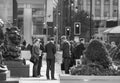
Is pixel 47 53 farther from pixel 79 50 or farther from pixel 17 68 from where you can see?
pixel 79 50

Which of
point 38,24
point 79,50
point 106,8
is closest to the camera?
point 79,50

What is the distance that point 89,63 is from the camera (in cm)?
1216

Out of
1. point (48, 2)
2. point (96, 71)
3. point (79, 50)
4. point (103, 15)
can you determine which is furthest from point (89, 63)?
point (103, 15)

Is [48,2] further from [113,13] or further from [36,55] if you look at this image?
[113,13]

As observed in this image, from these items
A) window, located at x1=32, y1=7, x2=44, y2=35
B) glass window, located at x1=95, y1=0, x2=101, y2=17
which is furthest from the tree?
glass window, located at x1=95, y1=0, x2=101, y2=17

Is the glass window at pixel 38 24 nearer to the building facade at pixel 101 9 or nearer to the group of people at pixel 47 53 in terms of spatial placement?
the building facade at pixel 101 9

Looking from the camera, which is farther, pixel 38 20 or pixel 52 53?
pixel 38 20

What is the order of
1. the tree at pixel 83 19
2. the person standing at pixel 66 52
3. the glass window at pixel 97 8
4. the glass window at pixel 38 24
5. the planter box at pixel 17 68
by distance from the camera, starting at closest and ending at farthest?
1. the planter box at pixel 17 68
2. the person standing at pixel 66 52
3. the tree at pixel 83 19
4. the glass window at pixel 38 24
5. the glass window at pixel 97 8

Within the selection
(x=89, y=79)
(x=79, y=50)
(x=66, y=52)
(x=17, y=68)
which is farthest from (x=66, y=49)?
(x=89, y=79)

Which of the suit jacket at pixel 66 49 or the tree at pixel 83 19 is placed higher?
the tree at pixel 83 19

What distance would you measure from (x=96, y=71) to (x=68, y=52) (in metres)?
7.54

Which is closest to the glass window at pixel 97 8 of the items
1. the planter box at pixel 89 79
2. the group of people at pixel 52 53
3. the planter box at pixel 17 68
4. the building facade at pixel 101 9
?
the building facade at pixel 101 9

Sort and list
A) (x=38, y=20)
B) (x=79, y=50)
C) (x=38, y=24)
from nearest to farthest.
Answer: (x=79, y=50)
(x=38, y=24)
(x=38, y=20)

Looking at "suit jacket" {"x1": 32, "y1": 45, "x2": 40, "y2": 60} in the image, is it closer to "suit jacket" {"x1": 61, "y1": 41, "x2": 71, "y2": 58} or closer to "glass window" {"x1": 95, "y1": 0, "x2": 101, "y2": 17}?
"suit jacket" {"x1": 61, "y1": 41, "x2": 71, "y2": 58}
